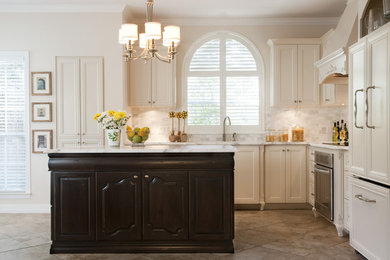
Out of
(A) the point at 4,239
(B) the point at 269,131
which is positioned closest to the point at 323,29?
(B) the point at 269,131

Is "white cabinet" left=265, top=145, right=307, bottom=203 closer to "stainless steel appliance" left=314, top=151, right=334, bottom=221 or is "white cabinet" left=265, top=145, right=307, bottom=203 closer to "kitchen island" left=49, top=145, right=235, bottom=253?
"stainless steel appliance" left=314, top=151, right=334, bottom=221

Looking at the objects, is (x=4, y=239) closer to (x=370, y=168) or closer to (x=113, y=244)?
(x=113, y=244)

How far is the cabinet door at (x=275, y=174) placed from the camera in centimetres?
567

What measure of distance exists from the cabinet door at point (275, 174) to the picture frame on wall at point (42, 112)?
319 centimetres

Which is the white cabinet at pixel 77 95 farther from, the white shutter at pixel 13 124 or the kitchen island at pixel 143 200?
the kitchen island at pixel 143 200

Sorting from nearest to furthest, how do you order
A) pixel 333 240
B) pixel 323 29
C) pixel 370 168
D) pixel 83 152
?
pixel 370 168
pixel 83 152
pixel 333 240
pixel 323 29

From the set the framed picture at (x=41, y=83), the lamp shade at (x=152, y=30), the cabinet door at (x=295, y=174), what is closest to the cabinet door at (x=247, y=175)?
the cabinet door at (x=295, y=174)

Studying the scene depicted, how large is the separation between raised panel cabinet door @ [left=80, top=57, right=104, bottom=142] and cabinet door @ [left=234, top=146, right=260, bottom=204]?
2145 mm

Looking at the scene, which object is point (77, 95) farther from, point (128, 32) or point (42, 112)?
point (128, 32)

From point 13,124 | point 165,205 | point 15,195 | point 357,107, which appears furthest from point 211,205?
point 13,124

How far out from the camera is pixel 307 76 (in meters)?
5.90

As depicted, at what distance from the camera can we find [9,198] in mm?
5578

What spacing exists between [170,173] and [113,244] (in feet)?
2.87

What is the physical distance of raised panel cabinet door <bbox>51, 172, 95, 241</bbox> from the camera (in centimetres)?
370
